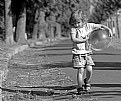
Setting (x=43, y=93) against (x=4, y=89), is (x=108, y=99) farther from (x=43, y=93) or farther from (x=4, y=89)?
(x=4, y=89)

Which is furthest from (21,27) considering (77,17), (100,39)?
(77,17)

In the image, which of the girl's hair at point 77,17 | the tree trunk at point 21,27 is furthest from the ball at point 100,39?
the tree trunk at point 21,27

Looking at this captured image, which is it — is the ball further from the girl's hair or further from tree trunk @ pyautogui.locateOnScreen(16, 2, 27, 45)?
tree trunk @ pyautogui.locateOnScreen(16, 2, 27, 45)

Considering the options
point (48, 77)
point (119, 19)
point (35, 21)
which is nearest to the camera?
point (48, 77)

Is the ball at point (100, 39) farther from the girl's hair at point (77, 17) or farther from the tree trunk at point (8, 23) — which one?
the tree trunk at point (8, 23)

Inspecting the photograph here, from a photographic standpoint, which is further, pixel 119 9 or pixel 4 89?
pixel 119 9

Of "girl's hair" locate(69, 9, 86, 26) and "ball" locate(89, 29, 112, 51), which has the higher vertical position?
"girl's hair" locate(69, 9, 86, 26)

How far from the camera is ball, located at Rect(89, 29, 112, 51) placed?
32.8 ft

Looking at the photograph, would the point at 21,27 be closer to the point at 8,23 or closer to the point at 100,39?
the point at 8,23

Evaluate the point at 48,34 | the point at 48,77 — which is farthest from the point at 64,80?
the point at 48,34

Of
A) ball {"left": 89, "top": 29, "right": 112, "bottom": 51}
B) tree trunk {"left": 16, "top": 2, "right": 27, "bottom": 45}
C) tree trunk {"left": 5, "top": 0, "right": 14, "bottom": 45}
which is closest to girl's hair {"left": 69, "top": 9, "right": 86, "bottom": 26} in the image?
ball {"left": 89, "top": 29, "right": 112, "bottom": 51}

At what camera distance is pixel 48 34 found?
82125 millimetres

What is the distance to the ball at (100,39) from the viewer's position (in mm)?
10008

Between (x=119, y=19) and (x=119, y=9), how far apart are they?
437 cm
